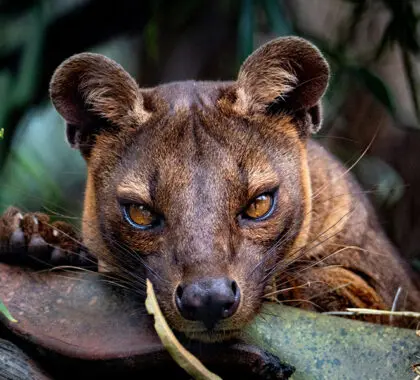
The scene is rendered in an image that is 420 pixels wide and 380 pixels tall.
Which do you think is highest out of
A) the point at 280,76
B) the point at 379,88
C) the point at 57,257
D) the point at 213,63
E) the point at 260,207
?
the point at 280,76

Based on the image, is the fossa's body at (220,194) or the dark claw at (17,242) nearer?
the fossa's body at (220,194)

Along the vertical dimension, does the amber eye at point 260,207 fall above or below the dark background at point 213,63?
above

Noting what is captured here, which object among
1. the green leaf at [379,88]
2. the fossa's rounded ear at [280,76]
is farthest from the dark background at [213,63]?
the fossa's rounded ear at [280,76]

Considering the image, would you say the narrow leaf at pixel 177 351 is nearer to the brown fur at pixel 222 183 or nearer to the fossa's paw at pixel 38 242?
the brown fur at pixel 222 183

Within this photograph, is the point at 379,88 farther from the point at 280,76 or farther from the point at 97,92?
the point at 97,92

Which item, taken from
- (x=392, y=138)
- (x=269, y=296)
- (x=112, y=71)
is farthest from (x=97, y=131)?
(x=392, y=138)


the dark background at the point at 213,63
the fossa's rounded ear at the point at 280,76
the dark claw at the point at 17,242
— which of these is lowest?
the dark background at the point at 213,63

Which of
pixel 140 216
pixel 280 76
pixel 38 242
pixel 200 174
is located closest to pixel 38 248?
pixel 38 242

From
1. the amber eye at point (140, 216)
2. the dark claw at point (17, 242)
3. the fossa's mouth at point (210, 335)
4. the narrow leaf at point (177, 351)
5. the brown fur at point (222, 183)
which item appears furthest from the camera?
the dark claw at point (17, 242)
